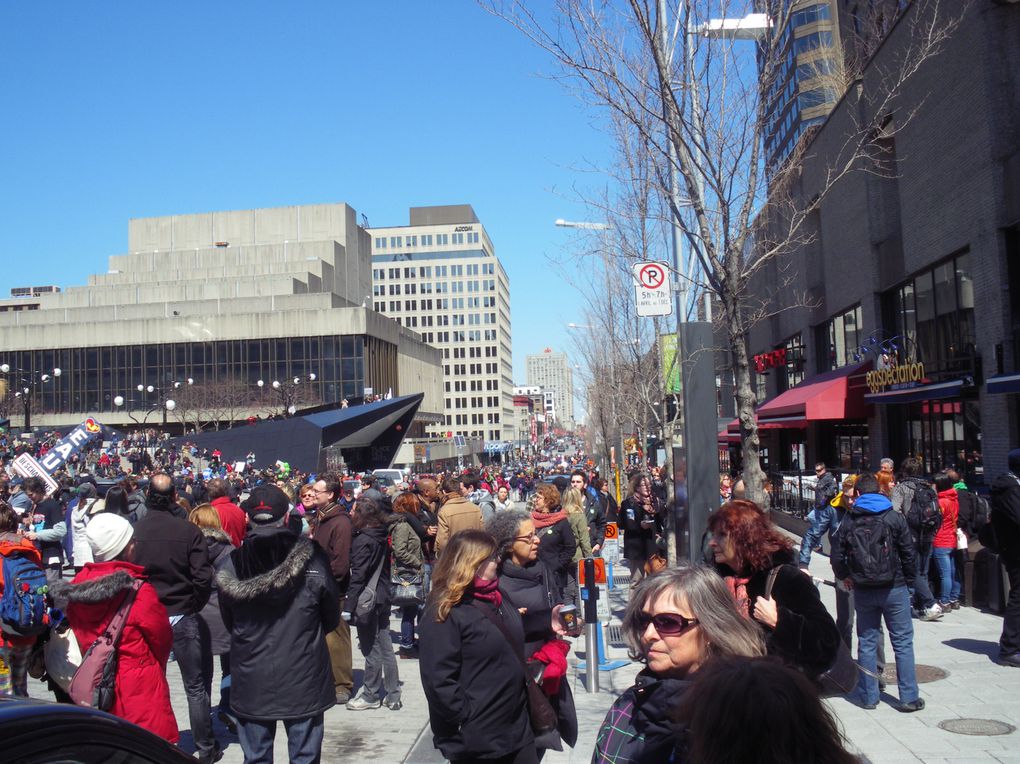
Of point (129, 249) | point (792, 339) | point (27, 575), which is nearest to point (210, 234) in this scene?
point (129, 249)

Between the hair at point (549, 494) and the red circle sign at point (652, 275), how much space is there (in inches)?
116

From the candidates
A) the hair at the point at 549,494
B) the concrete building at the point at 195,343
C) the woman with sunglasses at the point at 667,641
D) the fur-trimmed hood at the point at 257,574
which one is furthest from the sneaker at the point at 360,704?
the concrete building at the point at 195,343

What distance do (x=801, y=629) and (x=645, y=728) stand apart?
159 centimetres

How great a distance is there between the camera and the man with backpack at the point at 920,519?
11227 millimetres

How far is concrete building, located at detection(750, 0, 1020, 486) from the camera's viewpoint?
17422 millimetres

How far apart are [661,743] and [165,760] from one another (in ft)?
4.40

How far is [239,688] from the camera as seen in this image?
16.4ft

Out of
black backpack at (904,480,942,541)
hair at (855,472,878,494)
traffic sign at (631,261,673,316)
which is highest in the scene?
traffic sign at (631,261,673,316)

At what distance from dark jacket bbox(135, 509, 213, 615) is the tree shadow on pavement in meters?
7.61

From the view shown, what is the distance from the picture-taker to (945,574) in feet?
39.2

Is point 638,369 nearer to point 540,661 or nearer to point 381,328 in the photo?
point 540,661

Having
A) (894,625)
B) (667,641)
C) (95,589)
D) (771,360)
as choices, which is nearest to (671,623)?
(667,641)

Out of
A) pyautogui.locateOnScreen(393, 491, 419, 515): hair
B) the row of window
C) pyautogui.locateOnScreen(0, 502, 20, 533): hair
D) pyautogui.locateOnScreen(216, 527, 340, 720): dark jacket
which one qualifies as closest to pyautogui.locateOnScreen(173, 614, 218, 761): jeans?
pyautogui.locateOnScreen(0, 502, 20, 533): hair

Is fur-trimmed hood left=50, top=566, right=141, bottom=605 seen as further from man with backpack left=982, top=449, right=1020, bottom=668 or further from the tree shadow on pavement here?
the tree shadow on pavement
